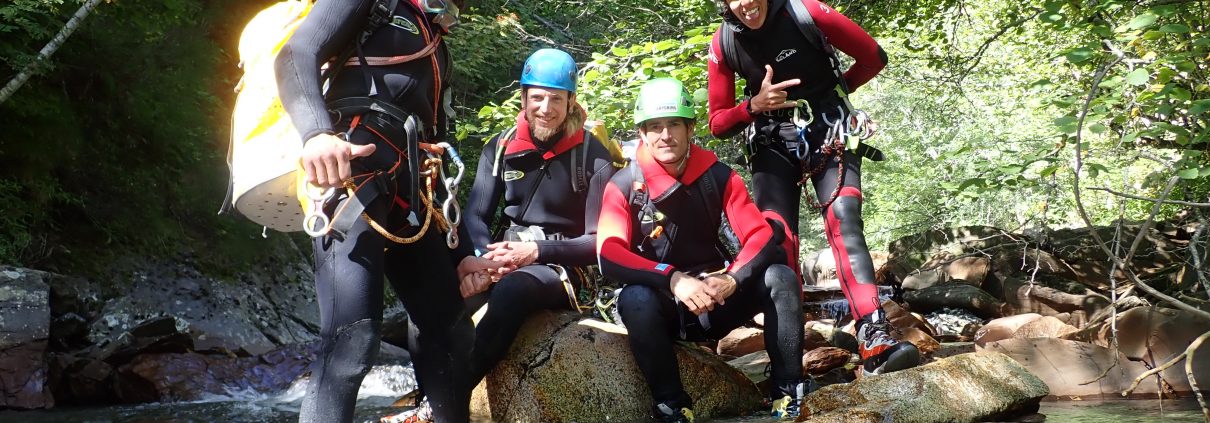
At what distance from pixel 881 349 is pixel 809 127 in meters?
1.23

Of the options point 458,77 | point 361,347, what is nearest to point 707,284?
point 361,347

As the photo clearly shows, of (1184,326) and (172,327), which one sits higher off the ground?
(1184,326)

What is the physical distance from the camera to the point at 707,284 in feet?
14.5

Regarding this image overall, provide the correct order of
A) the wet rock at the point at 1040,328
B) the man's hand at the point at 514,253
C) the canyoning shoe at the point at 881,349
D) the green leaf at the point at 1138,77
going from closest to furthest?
the green leaf at the point at 1138,77, the canyoning shoe at the point at 881,349, the man's hand at the point at 514,253, the wet rock at the point at 1040,328

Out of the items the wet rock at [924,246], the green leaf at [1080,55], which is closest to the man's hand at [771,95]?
the green leaf at [1080,55]

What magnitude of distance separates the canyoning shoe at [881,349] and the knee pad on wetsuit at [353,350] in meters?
2.43

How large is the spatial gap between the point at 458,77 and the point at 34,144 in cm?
641

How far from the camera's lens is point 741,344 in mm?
7848

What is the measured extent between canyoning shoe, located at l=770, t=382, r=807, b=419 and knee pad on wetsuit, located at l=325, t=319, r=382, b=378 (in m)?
2.11

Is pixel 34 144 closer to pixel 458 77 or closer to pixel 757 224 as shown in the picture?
pixel 458 77

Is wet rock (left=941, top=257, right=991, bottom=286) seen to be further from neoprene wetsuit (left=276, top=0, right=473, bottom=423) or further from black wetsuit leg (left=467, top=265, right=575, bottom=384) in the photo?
neoprene wetsuit (left=276, top=0, right=473, bottom=423)

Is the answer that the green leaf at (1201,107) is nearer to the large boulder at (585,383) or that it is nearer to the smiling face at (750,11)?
the smiling face at (750,11)

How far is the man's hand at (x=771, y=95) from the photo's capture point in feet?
15.8

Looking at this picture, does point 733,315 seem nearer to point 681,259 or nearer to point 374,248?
point 681,259
